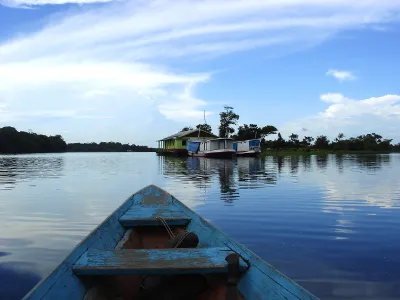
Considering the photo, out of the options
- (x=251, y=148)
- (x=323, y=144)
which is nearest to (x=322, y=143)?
(x=323, y=144)

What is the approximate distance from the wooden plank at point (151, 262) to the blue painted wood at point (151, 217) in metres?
2.15

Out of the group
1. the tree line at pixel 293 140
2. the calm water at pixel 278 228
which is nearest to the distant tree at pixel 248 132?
the tree line at pixel 293 140

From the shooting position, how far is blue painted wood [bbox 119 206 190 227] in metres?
5.42

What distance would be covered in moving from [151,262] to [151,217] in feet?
8.40

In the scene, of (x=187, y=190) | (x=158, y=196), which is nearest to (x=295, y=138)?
(x=187, y=190)

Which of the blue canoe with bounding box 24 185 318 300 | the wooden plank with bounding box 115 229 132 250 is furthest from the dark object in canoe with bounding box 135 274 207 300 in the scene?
the wooden plank with bounding box 115 229 132 250

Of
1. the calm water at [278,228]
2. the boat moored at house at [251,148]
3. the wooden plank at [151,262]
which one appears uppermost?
the boat moored at house at [251,148]

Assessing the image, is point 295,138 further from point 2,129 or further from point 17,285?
point 17,285

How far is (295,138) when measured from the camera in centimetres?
8362

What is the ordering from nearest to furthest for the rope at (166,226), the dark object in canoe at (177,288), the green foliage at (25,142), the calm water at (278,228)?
the dark object in canoe at (177,288), the calm water at (278,228), the rope at (166,226), the green foliage at (25,142)

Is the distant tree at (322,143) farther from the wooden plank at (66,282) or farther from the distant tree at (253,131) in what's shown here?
the wooden plank at (66,282)

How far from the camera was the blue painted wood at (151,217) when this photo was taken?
5.42 m

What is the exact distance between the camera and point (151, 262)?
3.05 meters

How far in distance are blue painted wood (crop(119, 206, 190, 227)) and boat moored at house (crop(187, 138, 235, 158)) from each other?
38.1 meters
